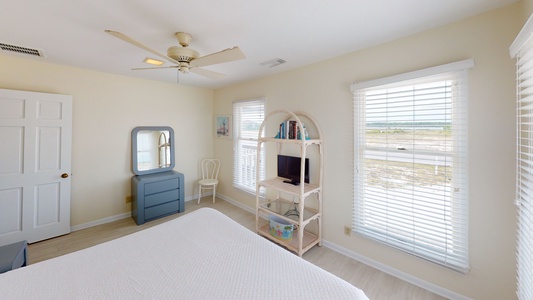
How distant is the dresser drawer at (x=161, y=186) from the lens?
3.21 metres

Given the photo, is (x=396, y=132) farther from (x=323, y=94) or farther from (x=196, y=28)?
(x=196, y=28)

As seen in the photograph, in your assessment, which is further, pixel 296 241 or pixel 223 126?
pixel 223 126

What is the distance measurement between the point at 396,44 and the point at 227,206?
358cm

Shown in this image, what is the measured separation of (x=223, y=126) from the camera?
13.8ft

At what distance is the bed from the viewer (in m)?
1.00

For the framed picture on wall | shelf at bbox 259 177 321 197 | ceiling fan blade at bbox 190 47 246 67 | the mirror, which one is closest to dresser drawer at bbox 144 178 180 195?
the mirror

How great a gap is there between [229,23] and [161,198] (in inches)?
114

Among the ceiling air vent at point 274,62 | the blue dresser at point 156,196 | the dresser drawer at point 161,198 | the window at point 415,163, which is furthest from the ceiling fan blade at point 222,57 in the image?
the dresser drawer at point 161,198

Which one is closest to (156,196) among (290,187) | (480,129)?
(290,187)

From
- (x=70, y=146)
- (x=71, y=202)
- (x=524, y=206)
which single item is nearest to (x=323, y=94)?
(x=524, y=206)

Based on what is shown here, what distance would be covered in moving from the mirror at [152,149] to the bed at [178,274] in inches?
94.3

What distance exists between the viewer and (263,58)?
2502 millimetres

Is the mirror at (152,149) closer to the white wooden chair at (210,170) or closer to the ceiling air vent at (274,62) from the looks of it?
the white wooden chair at (210,170)

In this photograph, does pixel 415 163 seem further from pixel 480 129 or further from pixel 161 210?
pixel 161 210
